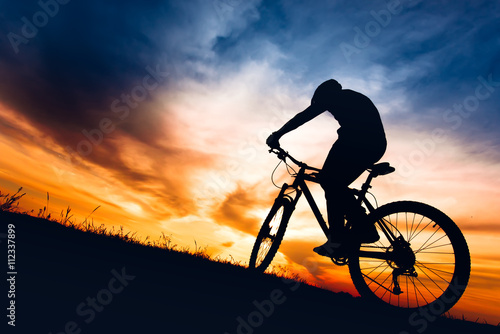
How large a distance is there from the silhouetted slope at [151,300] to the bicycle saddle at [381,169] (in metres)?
1.78

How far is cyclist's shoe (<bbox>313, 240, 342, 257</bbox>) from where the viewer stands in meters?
4.46

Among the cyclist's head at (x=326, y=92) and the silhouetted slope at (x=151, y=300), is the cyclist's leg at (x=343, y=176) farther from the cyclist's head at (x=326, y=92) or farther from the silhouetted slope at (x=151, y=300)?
the silhouetted slope at (x=151, y=300)

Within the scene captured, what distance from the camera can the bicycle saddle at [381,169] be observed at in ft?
13.8

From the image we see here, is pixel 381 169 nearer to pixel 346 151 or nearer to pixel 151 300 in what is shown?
pixel 346 151

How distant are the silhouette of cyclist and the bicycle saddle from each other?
144mm

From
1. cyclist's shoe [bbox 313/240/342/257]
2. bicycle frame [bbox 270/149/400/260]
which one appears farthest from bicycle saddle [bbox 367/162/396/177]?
cyclist's shoe [bbox 313/240/342/257]

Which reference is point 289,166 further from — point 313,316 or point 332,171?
point 313,316

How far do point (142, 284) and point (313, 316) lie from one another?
1.90 m

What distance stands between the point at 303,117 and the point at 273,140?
70cm

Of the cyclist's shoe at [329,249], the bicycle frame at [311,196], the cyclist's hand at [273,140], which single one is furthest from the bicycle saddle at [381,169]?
the cyclist's hand at [273,140]

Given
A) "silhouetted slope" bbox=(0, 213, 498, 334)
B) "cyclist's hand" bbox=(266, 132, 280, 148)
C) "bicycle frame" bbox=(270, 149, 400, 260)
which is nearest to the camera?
"silhouetted slope" bbox=(0, 213, 498, 334)

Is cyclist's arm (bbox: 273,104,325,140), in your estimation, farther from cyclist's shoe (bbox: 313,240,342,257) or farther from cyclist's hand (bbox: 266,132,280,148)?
cyclist's shoe (bbox: 313,240,342,257)

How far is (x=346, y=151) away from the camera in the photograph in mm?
4492

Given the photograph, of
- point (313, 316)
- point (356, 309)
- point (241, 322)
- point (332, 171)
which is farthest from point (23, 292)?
point (332, 171)
